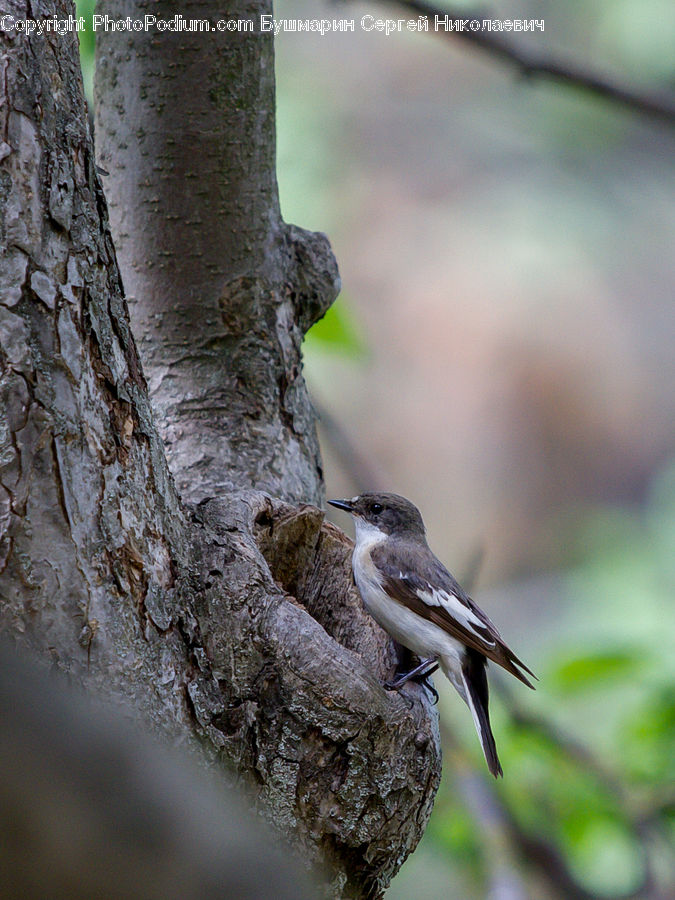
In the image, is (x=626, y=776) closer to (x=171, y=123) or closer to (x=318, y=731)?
(x=318, y=731)

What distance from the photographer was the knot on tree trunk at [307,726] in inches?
84.9

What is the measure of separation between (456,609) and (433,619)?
168 millimetres

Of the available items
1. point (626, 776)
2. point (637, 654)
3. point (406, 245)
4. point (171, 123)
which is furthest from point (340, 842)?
point (406, 245)

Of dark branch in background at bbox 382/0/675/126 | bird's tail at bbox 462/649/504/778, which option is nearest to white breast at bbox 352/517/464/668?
bird's tail at bbox 462/649/504/778

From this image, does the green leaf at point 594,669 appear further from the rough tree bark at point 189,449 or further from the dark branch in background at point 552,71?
the dark branch in background at point 552,71

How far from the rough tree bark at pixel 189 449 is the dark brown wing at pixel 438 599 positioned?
39 centimetres

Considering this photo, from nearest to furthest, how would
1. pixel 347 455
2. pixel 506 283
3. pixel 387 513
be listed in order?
pixel 347 455 < pixel 387 513 < pixel 506 283

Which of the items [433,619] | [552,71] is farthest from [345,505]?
[552,71]

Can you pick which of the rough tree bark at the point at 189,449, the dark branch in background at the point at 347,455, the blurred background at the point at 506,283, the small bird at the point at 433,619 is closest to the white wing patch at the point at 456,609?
the small bird at the point at 433,619

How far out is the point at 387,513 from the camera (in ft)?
14.0

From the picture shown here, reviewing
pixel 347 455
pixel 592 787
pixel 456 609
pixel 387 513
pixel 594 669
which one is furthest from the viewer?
pixel 387 513

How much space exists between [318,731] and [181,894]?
165 cm

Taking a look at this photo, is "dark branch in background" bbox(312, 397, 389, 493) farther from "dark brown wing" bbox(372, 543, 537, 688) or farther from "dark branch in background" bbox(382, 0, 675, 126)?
"dark branch in background" bbox(382, 0, 675, 126)

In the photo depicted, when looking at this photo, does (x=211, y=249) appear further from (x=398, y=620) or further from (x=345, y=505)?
(x=345, y=505)
